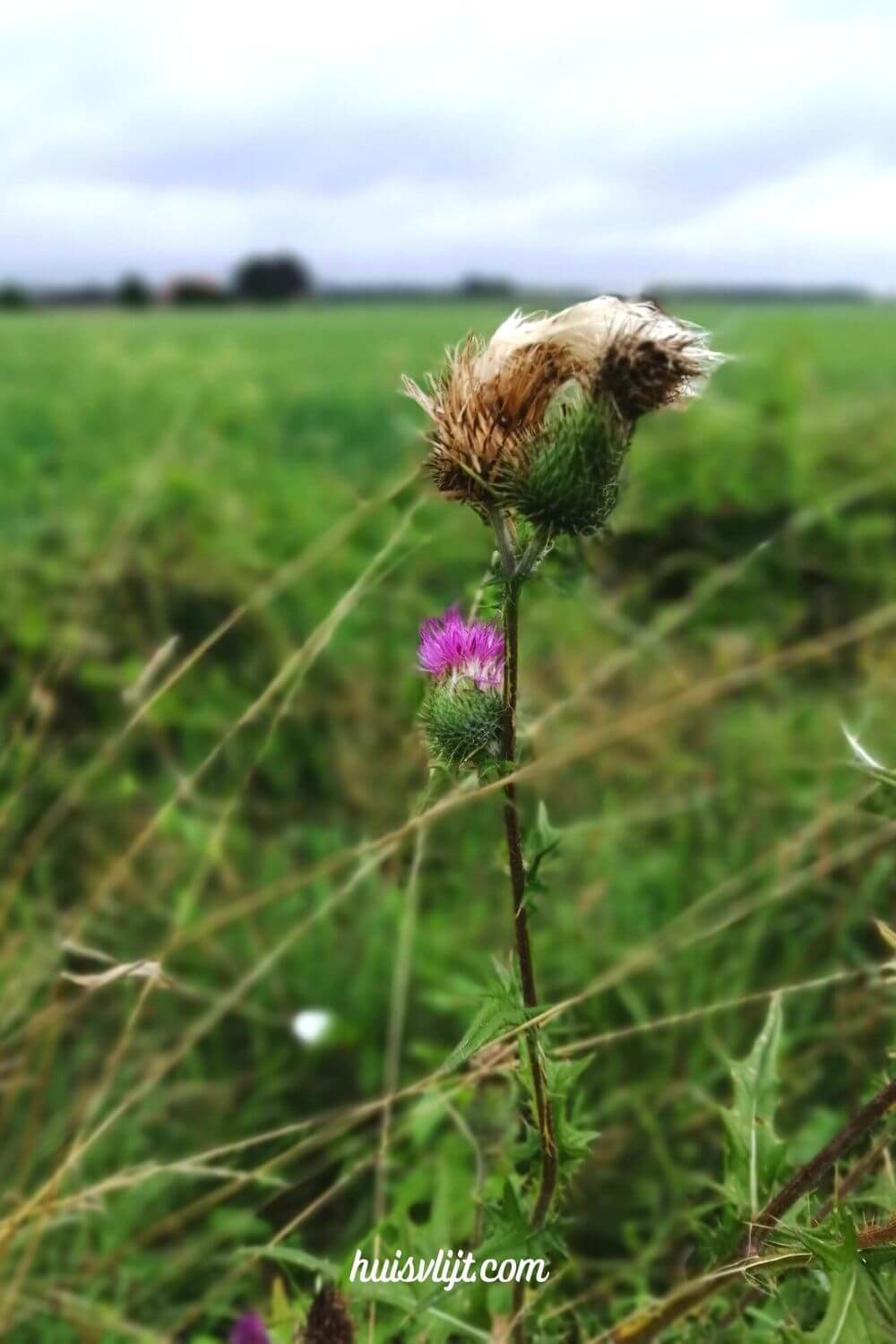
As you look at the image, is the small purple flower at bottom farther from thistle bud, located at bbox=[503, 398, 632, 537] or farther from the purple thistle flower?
thistle bud, located at bbox=[503, 398, 632, 537]

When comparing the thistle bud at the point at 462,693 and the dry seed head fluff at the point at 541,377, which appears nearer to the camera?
the dry seed head fluff at the point at 541,377

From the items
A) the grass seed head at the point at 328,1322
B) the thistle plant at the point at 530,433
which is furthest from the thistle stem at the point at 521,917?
the grass seed head at the point at 328,1322

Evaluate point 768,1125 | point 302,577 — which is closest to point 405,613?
point 302,577

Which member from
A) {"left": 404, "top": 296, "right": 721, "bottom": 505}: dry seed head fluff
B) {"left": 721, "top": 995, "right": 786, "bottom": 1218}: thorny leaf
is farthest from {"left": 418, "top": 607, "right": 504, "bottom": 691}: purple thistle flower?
{"left": 721, "top": 995, "right": 786, "bottom": 1218}: thorny leaf

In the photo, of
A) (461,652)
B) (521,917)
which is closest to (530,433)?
(461,652)

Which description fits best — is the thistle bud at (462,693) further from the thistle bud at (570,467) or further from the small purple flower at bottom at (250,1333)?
the small purple flower at bottom at (250,1333)

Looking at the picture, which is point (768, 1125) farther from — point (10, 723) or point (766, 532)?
point (766, 532)

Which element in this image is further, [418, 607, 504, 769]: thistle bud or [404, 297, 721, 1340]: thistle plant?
[418, 607, 504, 769]: thistle bud
